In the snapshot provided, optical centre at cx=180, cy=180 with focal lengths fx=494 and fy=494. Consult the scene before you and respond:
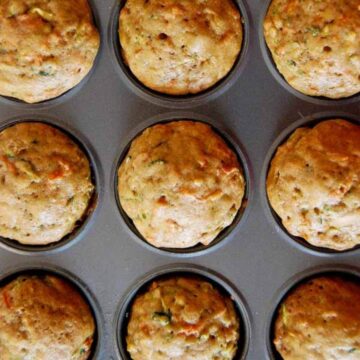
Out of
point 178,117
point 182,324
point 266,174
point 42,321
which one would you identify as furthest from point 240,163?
point 42,321

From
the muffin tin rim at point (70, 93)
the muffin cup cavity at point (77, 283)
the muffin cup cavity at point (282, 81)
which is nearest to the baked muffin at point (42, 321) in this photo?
the muffin cup cavity at point (77, 283)

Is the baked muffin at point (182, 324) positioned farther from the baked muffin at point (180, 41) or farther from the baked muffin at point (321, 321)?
the baked muffin at point (180, 41)

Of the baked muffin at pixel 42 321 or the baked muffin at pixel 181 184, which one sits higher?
the baked muffin at pixel 181 184

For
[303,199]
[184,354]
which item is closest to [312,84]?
[303,199]

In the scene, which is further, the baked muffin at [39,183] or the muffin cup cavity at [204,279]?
the muffin cup cavity at [204,279]

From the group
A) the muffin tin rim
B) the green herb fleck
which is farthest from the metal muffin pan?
the green herb fleck

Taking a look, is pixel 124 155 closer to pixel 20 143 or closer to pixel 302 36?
pixel 20 143

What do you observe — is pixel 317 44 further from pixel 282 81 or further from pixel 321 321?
pixel 321 321
